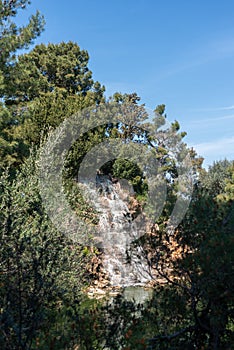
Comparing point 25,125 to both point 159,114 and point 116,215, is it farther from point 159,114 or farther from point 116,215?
point 159,114

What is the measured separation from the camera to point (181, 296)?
4.38 meters

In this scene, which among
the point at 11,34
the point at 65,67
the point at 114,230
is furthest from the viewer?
the point at 65,67

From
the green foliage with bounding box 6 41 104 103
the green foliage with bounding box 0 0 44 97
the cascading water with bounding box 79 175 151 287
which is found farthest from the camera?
the green foliage with bounding box 6 41 104 103

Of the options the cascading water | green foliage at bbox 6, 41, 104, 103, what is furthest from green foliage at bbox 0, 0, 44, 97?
green foliage at bbox 6, 41, 104, 103

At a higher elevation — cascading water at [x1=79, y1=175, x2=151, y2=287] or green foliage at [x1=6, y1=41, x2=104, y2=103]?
green foliage at [x1=6, y1=41, x2=104, y2=103]

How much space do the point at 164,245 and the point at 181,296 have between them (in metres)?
0.64

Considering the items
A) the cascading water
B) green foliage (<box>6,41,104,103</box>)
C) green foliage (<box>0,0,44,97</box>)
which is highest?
green foliage (<box>6,41,104,103</box>)

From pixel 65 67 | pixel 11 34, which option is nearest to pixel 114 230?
pixel 11 34

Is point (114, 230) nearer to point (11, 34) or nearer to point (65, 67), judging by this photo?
point (11, 34)

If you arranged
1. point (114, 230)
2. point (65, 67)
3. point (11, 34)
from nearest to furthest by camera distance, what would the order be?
point (11, 34), point (114, 230), point (65, 67)

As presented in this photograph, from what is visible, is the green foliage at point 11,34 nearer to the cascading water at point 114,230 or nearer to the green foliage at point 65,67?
the cascading water at point 114,230

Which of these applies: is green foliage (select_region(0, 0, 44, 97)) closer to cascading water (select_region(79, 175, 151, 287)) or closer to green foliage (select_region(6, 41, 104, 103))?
cascading water (select_region(79, 175, 151, 287))

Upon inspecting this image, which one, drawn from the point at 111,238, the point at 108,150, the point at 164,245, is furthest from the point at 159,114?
the point at 164,245

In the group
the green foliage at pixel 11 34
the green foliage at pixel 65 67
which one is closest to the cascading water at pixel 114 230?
the green foliage at pixel 11 34
